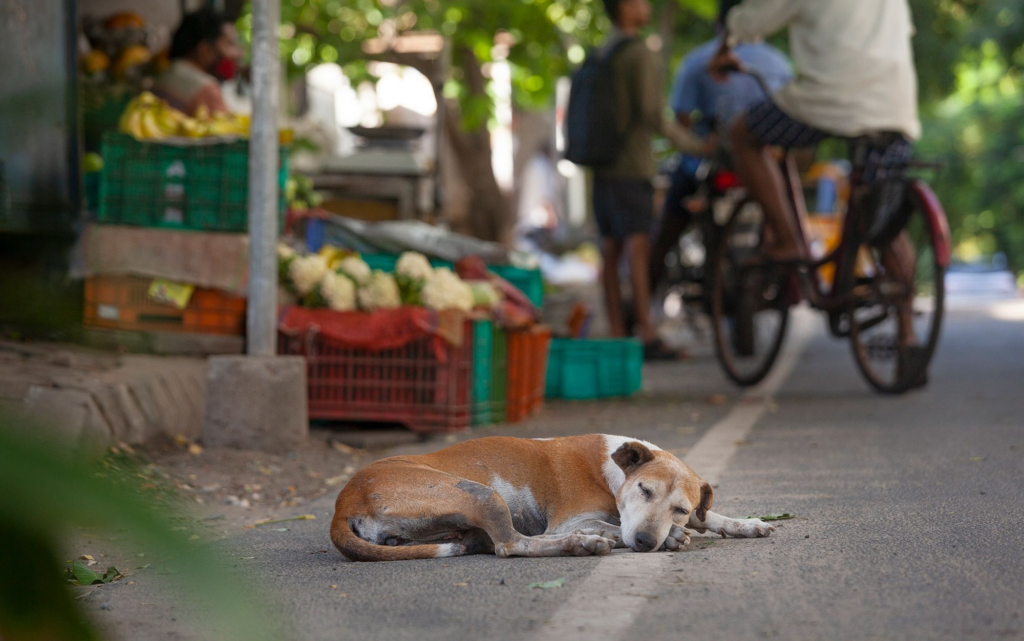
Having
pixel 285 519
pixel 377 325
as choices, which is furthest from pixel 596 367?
pixel 285 519

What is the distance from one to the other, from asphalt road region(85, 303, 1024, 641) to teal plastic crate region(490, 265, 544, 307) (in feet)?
9.90

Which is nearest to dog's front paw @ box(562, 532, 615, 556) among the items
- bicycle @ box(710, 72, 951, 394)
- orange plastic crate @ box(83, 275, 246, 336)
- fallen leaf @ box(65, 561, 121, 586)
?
fallen leaf @ box(65, 561, 121, 586)

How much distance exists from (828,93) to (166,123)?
4.20 meters

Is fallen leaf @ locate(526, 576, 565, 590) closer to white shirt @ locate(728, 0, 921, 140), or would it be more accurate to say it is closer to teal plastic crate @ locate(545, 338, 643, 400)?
white shirt @ locate(728, 0, 921, 140)

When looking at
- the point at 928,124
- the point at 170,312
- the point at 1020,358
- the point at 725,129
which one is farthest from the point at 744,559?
the point at 928,124

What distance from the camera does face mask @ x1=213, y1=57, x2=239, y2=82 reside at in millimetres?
9041

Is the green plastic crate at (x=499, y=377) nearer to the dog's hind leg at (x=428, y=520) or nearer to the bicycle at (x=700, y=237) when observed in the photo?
the bicycle at (x=700, y=237)

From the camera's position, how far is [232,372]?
20.3 feet

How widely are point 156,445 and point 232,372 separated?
0.56 meters

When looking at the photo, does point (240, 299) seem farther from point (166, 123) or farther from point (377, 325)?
point (166, 123)

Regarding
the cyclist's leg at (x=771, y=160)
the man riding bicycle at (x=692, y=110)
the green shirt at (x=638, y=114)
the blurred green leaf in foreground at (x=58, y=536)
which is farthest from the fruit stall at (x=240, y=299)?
the blurred green leaf in foreground at (x=58, y=536)

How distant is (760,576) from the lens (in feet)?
10.6

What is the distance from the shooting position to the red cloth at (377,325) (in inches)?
265

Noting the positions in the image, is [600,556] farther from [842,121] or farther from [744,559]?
[842,121]
